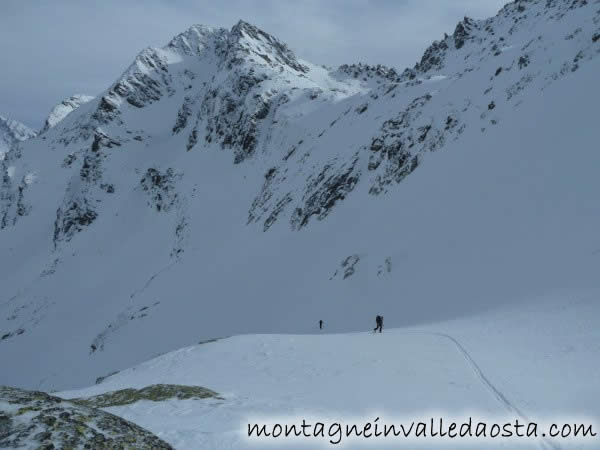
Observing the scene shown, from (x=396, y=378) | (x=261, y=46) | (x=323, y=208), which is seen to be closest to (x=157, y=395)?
(x=396, y=378)

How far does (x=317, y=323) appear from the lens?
3538 centimetres

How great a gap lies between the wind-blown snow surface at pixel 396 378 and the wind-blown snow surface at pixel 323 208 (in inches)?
224

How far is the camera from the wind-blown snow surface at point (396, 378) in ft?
28.4

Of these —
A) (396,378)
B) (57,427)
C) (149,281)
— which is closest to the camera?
(57,427)

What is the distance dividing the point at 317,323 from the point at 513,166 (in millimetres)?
20756

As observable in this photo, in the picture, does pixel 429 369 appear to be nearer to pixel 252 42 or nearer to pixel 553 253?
pixel 553 253

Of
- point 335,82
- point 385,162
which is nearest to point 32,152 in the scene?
point 335,82

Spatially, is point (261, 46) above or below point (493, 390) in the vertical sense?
above

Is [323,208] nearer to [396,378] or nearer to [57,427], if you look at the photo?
[396,378]

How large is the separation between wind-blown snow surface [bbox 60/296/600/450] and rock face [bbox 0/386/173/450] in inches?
73.7

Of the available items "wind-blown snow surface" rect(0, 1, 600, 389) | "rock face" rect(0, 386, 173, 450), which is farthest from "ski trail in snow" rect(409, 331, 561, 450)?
"wind-blown snow surface" rect(0, 1, 600, 389)

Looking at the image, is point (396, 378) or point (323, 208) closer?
point (396, 378)

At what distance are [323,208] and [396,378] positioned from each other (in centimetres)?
4319

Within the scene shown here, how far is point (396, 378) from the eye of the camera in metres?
12.0
